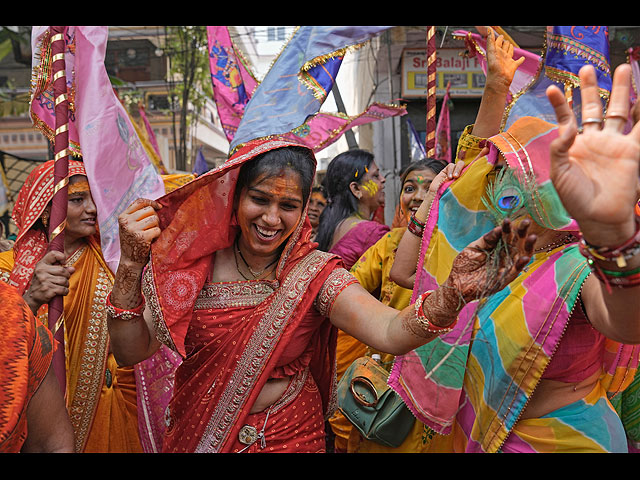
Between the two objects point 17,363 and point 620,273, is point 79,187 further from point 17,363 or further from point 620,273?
point 620,273

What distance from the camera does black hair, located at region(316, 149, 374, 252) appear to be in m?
4.73

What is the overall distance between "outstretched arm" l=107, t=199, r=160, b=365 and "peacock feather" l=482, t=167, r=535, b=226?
1.19 metres

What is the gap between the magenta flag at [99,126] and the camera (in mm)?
2881

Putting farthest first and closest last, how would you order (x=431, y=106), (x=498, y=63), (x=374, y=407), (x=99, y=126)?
1. (x=431, y=106)
2. (x=99, y=126)
3. (x=374, y=407)
4. (x=498, y=63)

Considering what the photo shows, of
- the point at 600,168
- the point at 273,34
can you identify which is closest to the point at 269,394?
the point at 600,168

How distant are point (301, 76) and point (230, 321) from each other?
1658 millimetres

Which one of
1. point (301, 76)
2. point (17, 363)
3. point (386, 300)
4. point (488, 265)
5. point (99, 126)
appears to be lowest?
point (386, 300)

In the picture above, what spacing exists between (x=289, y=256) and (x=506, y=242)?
3.38 feet

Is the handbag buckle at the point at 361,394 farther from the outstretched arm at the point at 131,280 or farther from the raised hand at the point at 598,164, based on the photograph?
the raised hand at the point at 598,164

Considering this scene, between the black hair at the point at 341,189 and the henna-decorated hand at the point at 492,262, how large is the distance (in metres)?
3.04

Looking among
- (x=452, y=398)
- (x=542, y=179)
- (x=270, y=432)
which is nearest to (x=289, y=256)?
(x=270, y=432)

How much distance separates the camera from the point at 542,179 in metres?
1.72

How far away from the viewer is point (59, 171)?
2510 mm

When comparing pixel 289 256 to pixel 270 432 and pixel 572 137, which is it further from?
pixel 572 137
